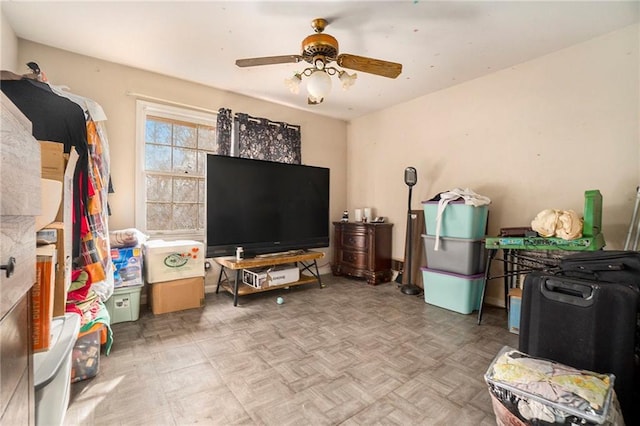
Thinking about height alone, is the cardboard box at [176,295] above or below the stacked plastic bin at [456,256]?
below

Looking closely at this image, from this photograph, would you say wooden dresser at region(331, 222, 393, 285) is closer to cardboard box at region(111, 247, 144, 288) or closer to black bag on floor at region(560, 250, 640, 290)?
black bag on floor at region(560, 250, 640, 290)

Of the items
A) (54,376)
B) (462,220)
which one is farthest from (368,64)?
(54,376)

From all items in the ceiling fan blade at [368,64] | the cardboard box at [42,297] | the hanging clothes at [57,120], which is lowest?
the cardboard box at [42,297]

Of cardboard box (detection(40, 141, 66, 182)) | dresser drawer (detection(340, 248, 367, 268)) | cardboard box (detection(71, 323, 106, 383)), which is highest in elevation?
cardboard box (detection(40, 141, 66, 182))

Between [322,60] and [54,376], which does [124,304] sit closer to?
[54,376]

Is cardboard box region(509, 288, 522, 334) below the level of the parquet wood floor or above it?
above

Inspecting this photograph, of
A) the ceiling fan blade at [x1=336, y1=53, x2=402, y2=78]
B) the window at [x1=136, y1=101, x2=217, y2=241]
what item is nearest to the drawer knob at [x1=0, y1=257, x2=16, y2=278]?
the ceiling fan blade at [x1=336, y1=53, x2=402, y2=78]

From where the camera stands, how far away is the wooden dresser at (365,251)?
11.7 ft

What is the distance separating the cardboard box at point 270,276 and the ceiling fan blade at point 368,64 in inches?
83.0

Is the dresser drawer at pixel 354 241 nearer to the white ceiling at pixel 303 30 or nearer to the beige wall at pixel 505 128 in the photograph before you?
the beige wall at pixel 505 128

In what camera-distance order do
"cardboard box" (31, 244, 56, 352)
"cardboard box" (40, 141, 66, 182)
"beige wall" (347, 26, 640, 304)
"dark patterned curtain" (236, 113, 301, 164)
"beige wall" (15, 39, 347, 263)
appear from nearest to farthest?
"cardboard box" (31, 244, 56, 352), "cardboard box" (40, 141, 66, 182), "beige wall" (347, 26, 640, 304), "beige wall" (15, 39, 347, 263), "dark patterned curtain" (236, 113, 301, 164)

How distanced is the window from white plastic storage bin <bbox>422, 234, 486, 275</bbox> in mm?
2507

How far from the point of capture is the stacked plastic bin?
2564 millimetres

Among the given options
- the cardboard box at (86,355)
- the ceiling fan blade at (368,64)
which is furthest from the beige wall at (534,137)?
the cardboard box at (86,355)
